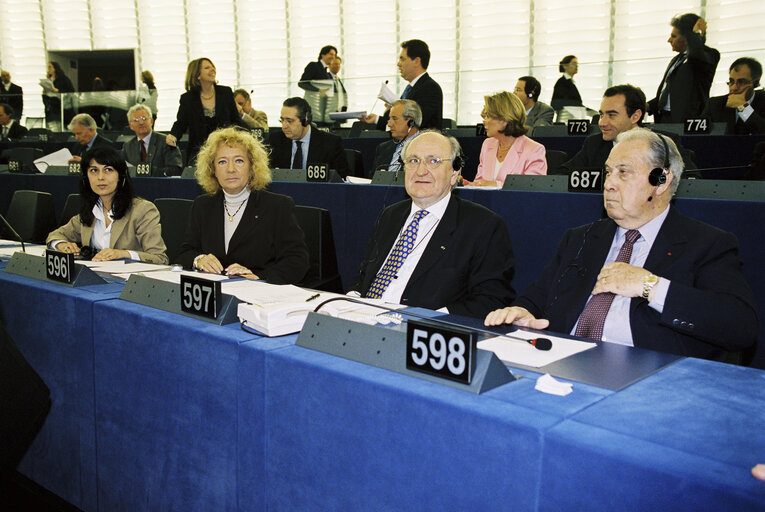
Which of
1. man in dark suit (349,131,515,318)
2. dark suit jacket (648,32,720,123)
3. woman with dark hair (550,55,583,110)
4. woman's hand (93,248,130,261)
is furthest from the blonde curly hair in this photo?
woman with dark hair (550,55,583,110)

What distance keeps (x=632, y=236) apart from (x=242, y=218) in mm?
1703

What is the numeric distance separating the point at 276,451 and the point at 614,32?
34.1 ft

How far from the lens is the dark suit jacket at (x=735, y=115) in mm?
5277

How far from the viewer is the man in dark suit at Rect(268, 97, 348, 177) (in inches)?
196

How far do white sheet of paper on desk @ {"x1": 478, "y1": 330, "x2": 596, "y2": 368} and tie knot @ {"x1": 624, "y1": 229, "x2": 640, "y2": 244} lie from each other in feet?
1.73

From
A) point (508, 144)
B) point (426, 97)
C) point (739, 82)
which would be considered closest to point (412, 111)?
point (426, 97)

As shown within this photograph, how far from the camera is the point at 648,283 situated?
5.23 ft

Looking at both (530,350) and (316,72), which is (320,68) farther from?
(530,350)

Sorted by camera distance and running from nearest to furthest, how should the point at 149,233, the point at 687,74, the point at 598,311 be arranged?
the point at 598,311 < the point at 149,233 < the point at 687,74

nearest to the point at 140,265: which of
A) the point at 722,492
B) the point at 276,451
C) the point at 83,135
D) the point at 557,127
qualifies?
the point at 276,451

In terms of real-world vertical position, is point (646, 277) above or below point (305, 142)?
below

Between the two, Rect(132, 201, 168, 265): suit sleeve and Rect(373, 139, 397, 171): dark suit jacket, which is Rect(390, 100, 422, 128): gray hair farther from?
Rect(132, 201, 168, 265): suit sleeve

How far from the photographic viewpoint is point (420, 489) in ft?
3.22

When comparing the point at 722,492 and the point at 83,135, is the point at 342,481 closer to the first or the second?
the point at 722,492
